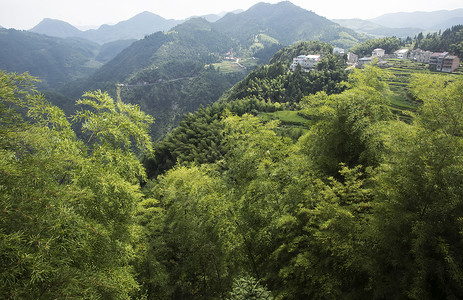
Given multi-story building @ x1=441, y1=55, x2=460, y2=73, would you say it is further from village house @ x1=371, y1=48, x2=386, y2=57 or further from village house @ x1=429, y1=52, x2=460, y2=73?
village house @ x1=371, y1=48, x2=386, y2=57

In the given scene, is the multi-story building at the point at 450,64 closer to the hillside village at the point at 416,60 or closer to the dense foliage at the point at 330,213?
the hillside village at the point at 416,60

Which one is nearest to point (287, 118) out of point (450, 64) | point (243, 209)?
point (243, 209)

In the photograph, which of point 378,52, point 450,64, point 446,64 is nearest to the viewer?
point 450,64

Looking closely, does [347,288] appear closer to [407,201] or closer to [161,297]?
[407,201]

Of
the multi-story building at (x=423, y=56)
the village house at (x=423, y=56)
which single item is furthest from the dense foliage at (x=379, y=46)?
the multi-story building at (x=423, y=56)

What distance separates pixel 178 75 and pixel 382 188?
15182 cm

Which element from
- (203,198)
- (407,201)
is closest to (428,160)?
(407,201)

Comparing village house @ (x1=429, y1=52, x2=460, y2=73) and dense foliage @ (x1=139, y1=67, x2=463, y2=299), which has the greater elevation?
village house @ (x1=429, y1=52, x2=460, y2=73)

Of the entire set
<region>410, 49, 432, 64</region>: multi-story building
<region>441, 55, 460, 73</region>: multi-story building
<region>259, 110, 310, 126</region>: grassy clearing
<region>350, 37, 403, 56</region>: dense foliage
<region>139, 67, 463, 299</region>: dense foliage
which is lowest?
<region>259, 110, 310, 126</region>: grassy clearing

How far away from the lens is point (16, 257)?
4.36m

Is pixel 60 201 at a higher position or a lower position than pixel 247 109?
higher

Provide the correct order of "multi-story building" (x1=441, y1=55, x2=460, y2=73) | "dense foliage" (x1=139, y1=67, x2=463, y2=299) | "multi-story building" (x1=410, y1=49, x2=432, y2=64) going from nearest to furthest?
"dense foliage" (x1=139, y1=67, x2=463, y2=299) → "multi-story building" (x1=441, y1=55, x2=460, y2=73) → "multi-story building" (x1=410, y1=49, x2=432, y2=64)

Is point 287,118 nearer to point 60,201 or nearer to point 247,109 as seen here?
point 247,109

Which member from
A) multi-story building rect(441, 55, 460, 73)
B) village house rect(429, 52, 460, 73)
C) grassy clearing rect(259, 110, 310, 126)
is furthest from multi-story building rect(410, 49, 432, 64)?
grassy clearing rect(259, 110, 310, 126)
